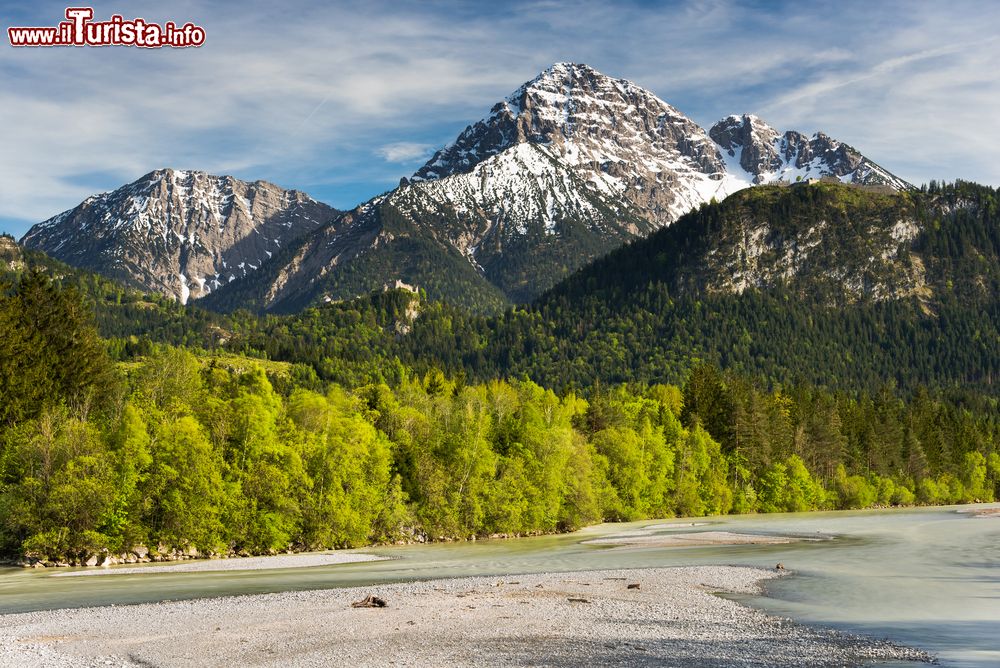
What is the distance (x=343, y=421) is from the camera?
88750 mm

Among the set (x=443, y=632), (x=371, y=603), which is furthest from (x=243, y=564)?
(x=443, y=632)

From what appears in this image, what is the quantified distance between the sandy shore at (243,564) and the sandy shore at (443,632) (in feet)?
66.3

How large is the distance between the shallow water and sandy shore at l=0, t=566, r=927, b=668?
3401mm

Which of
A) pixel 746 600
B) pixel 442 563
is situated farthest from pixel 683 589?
pixel 442 563

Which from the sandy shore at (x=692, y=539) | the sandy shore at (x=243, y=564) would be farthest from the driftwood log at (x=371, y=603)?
the sandy shore at (x=692, y=539)

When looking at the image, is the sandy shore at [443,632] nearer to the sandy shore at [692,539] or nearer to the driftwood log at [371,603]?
the driftwood log at [371,603]

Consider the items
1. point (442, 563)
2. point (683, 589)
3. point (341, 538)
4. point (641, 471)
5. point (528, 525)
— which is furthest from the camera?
point (641, 471)

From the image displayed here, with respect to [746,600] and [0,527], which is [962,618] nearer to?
[746,600]

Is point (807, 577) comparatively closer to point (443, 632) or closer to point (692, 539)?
point (443, 632)

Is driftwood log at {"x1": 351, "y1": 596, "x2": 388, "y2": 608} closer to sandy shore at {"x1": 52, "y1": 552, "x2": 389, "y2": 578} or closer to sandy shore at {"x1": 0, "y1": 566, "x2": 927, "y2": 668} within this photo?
sandy shore at {"x1": 0, "y1": 566, "x2": 927, "y2": 668}

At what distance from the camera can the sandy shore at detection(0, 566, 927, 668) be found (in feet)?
104

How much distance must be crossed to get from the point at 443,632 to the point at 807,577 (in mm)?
28612

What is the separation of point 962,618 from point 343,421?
6121cm

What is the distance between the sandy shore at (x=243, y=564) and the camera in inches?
2544
